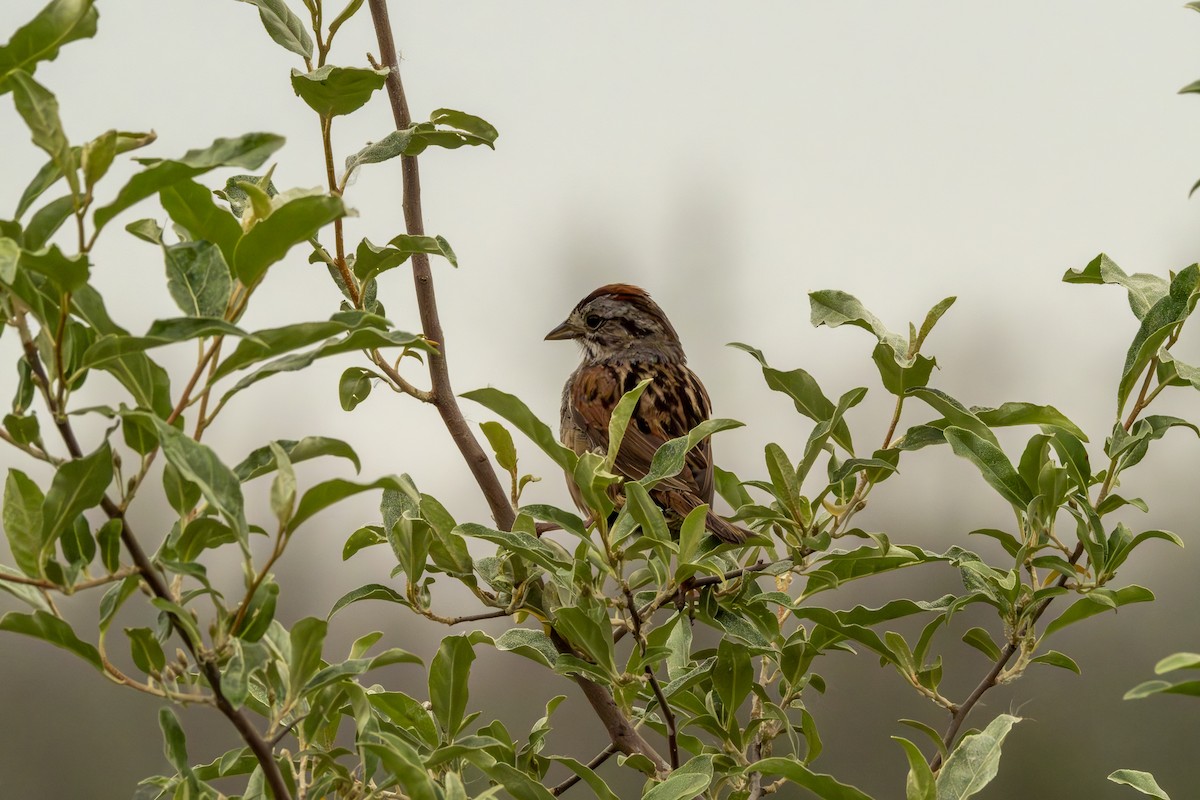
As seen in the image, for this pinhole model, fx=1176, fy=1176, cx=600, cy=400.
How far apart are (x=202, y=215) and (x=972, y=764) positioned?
130cm

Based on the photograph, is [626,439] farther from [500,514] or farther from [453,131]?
[453,131]

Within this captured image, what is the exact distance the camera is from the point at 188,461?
116cm

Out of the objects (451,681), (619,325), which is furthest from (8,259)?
(619,325)

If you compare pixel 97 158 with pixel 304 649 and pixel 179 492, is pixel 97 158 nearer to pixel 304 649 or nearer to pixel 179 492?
pixel 179 492

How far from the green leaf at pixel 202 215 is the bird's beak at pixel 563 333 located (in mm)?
3139

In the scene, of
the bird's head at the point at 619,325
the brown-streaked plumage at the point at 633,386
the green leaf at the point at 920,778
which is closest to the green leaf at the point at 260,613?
the green leaf at the point at 920,778

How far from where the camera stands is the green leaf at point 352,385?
7.09 ft

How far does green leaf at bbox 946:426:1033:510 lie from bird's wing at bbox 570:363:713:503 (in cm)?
125

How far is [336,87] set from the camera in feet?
5.74

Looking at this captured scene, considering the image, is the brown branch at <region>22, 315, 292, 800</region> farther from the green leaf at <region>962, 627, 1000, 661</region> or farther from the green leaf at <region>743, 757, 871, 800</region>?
the green leaf at <region>962, 627, 1000, 661</region>

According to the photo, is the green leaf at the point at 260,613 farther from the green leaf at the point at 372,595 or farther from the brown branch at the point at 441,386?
the brown branch at the point at 441,386

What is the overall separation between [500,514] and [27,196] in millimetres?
1051

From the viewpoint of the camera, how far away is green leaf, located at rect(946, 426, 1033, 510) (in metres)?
1.75

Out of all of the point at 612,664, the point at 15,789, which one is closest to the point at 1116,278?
the point at 612,664
